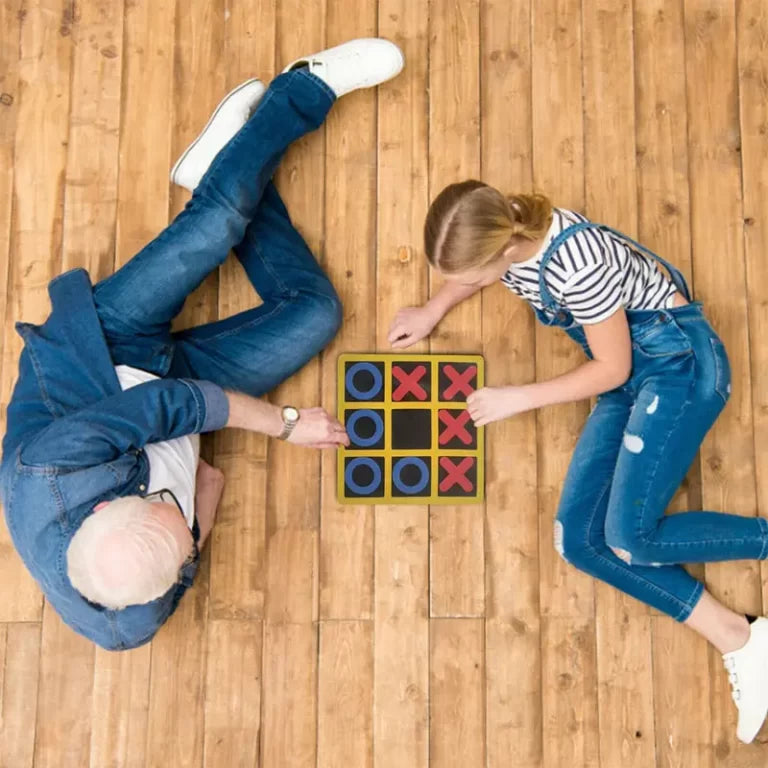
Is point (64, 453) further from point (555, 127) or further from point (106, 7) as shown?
point (555, 127)

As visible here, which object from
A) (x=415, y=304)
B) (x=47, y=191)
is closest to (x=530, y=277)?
(x=415, y=304)

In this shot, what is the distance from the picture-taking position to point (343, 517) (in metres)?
1.54

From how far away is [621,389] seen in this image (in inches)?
58.9

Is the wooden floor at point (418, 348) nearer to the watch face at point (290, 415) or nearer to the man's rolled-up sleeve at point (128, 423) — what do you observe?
the watch face at point (290, 415)

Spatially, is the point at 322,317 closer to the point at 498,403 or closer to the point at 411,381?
the point at 411,381

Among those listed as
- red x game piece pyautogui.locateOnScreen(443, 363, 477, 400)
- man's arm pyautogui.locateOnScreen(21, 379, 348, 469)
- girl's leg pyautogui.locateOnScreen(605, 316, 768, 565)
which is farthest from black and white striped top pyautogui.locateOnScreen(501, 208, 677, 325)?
man's arm pyautogui.locateOnScreen(21, 379, 348, 469)

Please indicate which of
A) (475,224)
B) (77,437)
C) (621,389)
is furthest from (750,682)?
(77,437)

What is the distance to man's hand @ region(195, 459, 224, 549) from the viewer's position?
147 centimetres

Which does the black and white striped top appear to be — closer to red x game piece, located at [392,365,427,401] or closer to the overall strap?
the overall strap

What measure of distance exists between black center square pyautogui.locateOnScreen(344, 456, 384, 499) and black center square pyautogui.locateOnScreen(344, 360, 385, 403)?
0.12m

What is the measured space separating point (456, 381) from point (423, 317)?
0.14 m

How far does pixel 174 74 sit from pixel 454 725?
1387 millimetres

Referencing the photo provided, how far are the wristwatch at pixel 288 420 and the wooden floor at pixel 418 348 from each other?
0.43 feet

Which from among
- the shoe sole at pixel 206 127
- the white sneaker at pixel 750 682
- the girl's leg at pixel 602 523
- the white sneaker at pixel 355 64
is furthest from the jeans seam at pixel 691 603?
the shoe sole at pixel 206 127
